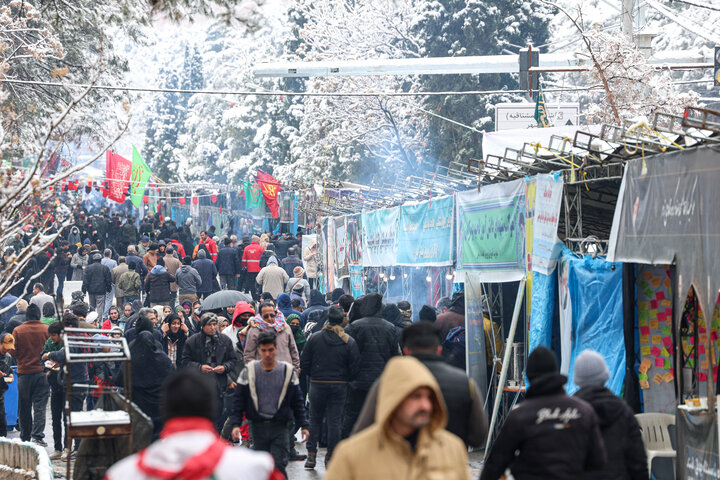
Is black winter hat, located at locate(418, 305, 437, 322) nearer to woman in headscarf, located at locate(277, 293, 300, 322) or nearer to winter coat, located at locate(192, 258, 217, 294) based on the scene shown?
woman in headscarf, located at locate(277, 293, 300, 322)

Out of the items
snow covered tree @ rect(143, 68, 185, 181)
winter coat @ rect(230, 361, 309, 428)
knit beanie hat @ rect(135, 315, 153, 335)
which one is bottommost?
winter coat @ rect(230, 361, 309, 428)

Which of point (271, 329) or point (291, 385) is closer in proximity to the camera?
point (291, 385)

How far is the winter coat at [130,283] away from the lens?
22.4 metres

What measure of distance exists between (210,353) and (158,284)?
1025 centimetres

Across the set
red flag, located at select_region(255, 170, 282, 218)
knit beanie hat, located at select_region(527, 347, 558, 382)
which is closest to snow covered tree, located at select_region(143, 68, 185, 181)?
red flag, located at select_region(255, 170, 282, 218)

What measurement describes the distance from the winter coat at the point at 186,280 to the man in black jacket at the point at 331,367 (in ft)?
36.3

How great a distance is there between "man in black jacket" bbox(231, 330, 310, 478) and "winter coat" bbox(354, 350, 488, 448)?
3126mm

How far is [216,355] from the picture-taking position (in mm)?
11812

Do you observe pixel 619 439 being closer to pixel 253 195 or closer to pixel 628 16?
pixel 628 16

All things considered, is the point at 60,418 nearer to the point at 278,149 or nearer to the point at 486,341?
the point at 486,341

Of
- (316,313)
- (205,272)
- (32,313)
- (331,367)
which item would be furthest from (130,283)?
(331,367)

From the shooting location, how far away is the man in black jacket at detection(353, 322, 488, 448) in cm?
610

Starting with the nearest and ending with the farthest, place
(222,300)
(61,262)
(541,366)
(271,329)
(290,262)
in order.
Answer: (541,366)
(271,329)
(222,300)
(290,262)
(61,262)

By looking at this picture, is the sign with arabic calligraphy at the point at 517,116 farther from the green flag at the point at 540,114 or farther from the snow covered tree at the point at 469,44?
the snow covered tree at the point at 469,44
